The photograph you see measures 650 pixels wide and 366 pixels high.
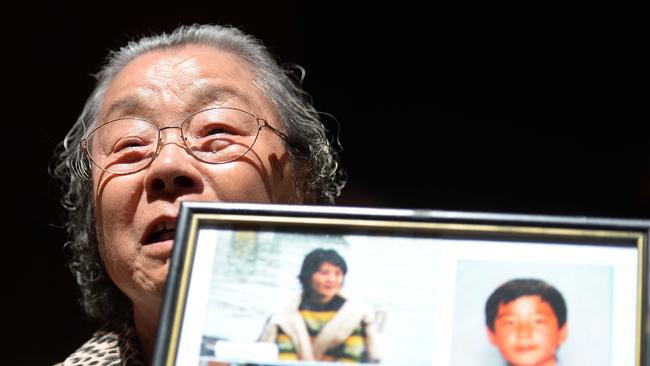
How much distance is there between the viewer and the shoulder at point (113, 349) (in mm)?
1316

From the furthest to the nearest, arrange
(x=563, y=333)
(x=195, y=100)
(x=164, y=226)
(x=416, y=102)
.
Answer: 1. (x=416, y=102)
2. (x=195, y=100)
3. (x=164, y=226)
4. (x=563, y=333)

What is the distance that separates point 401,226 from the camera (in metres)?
0.87

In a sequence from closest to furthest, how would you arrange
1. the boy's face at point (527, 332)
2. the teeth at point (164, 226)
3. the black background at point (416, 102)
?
the boy's face at point (527, 332) < the teeth at point (164, 226) < the black background at point (416, 102)

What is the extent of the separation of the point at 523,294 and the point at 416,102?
5.59 feet

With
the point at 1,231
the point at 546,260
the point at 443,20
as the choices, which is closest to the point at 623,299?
the point at 546,260

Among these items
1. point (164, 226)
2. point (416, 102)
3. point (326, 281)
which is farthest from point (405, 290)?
point (416, 102)

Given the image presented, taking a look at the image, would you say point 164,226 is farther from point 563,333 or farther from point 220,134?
point 563,333

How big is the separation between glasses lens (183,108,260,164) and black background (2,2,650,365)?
1.13 meters

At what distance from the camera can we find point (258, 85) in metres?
1.41

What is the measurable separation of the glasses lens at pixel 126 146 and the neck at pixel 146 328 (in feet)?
0.59

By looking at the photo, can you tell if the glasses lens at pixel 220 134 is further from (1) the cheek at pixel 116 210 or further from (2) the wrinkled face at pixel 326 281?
(2) the wrinkled face at pixel 326 281

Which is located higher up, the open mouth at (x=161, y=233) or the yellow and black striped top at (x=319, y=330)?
the open mouth at (x=161, y=233)

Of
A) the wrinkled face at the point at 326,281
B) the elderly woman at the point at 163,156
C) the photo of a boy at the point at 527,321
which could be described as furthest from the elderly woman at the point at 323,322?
the elderly woman at the point at 163,156

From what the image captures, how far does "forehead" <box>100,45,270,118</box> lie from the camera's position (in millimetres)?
1311
